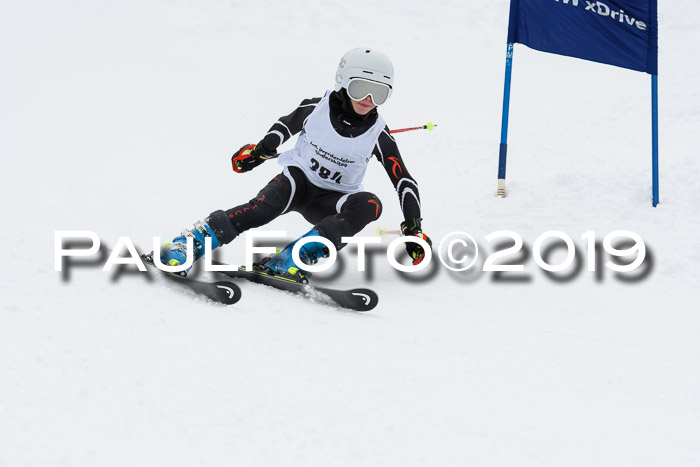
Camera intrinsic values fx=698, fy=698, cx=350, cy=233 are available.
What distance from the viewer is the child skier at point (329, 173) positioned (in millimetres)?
4238

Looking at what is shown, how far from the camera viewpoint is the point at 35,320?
279cm

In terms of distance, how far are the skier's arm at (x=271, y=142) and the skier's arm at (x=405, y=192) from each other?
0.57m

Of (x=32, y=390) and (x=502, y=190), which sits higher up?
(x=502, y=190)

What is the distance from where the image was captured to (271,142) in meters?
4.61

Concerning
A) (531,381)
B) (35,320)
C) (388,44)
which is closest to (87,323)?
(35,320)

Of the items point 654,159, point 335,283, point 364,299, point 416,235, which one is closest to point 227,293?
point 364,299

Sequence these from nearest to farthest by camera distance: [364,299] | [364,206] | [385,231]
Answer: [364,299], [364,206], [385,231]

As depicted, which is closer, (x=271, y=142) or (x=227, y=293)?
(x=227, y=293)

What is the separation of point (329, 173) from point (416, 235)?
0.76 m

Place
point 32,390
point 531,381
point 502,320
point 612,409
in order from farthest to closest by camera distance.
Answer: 1. point 502,320
2. point 531,381
3. point 612,409
4. point 32,390

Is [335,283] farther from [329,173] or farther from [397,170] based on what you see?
[397,170]

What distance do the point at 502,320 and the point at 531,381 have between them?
1101mm

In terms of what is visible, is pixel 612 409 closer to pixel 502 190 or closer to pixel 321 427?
pixel 321 427

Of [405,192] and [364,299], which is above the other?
[405,192]
